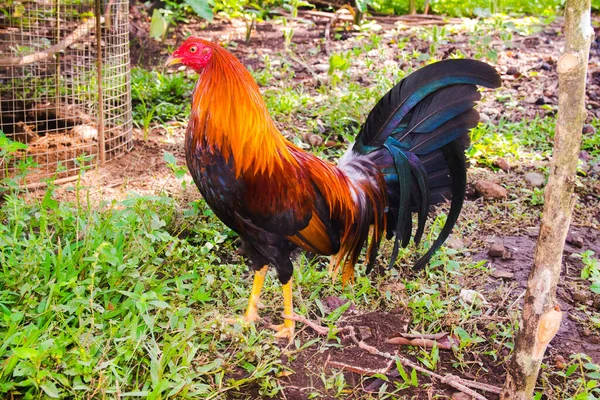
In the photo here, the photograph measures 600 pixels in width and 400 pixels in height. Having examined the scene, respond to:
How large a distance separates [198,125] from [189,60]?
362 mm

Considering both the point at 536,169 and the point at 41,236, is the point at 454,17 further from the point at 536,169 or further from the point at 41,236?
the point at 41,236

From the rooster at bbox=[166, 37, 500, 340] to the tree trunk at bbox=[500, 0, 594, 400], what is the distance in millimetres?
541

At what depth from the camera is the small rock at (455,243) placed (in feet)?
13.9

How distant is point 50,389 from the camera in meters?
2.53

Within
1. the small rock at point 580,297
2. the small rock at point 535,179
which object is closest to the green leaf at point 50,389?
the small rock at point 580,297

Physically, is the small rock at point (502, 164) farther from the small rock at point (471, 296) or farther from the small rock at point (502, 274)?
the small rock at point (471, 296)

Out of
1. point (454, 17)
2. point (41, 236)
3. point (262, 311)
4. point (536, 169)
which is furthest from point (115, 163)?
point (454, 17)

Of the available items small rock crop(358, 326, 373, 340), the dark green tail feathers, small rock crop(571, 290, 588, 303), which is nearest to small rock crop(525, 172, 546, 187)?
small rock crop(571, 290, 588, 303)

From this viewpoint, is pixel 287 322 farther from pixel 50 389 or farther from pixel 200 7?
pixel 200 7

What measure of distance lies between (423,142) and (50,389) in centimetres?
215

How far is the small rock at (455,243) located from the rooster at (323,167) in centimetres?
82

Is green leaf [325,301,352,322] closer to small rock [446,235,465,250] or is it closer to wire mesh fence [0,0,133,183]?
small rock [446,235,465,250]

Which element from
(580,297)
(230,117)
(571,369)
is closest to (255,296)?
(230,117)

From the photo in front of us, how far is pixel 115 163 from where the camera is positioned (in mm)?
5160
